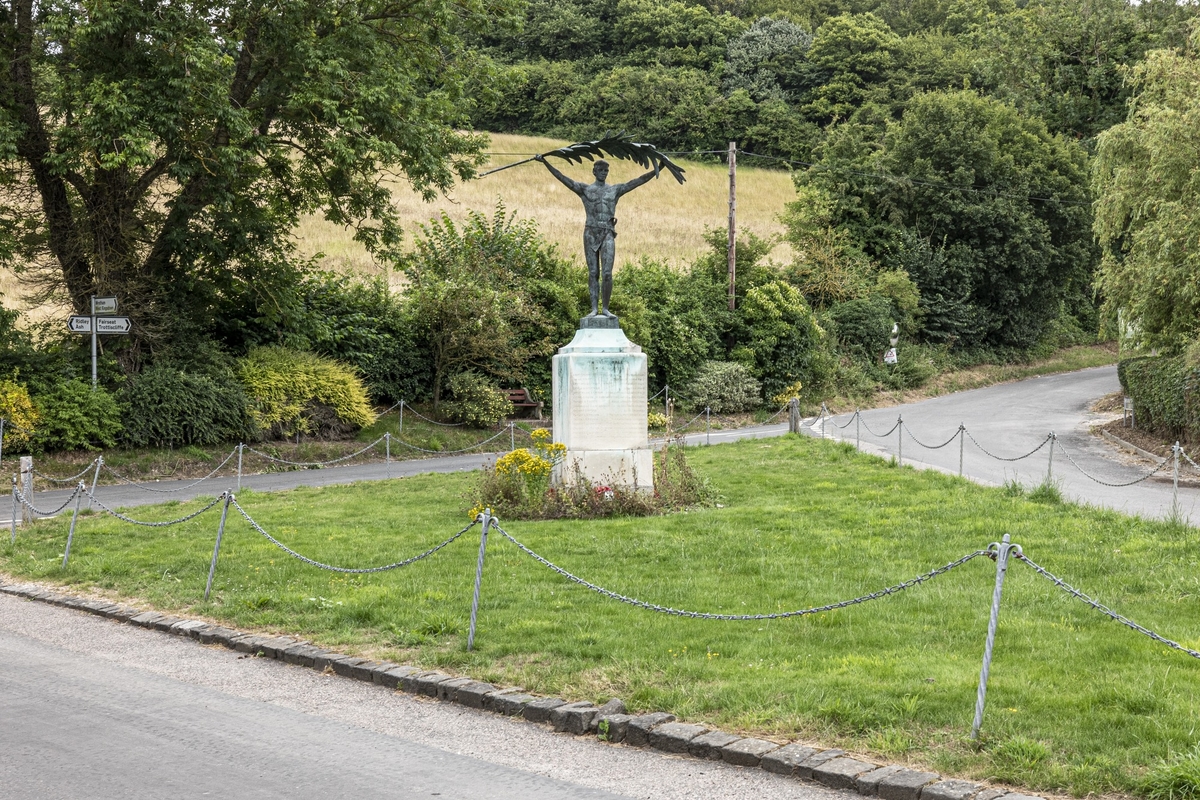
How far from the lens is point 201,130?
2228 cm

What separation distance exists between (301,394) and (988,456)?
1526 cm

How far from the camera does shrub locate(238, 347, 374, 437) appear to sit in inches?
980

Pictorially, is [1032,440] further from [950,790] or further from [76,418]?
[950,790]

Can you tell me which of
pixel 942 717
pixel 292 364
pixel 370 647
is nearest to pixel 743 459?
pixel 292 364

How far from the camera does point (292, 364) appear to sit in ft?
85.3

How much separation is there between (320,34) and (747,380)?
18216 millimetres

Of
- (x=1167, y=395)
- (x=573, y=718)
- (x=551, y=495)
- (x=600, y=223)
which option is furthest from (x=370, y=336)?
(x=573, y=718)

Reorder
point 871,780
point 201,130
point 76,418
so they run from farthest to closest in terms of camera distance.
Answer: point 201,130 < point 76,418 < point 871,780

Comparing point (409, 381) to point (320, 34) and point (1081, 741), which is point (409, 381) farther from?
point (1081, 741)

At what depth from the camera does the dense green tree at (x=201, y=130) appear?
21172mm

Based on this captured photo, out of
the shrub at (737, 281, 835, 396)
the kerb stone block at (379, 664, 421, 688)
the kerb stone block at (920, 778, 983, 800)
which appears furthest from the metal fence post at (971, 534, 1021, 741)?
the shrub at (737, 281, 835, 396)

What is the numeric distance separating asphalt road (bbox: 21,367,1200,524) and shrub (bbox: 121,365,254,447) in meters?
1.99

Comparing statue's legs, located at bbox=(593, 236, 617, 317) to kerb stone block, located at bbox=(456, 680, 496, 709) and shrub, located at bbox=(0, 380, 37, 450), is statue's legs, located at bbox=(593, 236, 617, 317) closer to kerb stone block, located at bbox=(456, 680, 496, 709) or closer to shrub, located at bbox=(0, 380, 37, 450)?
kerb stone block, located at bbox=(456, 680, 496, 709)

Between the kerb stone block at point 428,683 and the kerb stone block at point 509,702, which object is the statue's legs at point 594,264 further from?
the kerb stone block at point 509,702
